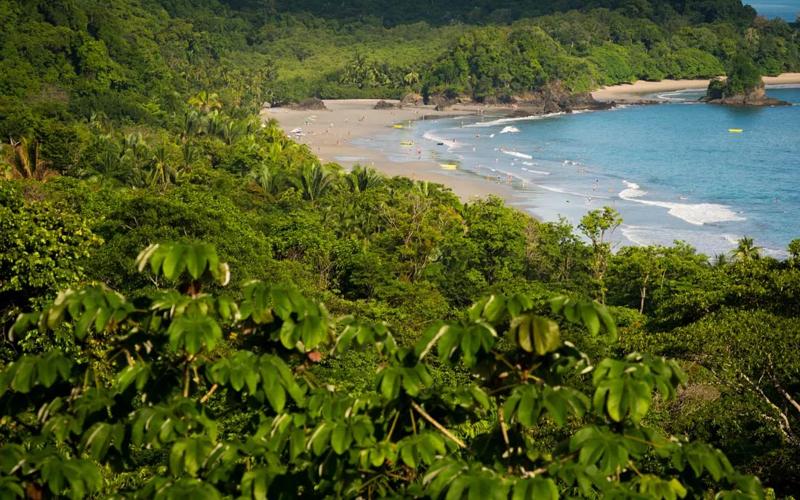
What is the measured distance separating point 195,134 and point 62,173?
60.9 ft

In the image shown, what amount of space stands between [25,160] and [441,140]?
47.7 m

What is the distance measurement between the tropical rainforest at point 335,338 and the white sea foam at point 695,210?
14.5 m

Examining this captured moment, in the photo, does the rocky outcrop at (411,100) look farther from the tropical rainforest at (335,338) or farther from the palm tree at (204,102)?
A: the tropical rainforest at (335,338)

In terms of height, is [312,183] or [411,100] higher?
[312,183]

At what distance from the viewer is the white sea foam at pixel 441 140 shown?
75375 millimetres

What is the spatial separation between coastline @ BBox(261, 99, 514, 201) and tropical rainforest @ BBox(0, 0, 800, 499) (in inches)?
326

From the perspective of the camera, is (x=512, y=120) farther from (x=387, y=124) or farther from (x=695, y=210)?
(x=695, y=210)

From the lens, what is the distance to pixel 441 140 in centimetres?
7906

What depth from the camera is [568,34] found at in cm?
14238

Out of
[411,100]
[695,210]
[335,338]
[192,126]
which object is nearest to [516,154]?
[695,210]

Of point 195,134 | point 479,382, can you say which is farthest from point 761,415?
point 195,134

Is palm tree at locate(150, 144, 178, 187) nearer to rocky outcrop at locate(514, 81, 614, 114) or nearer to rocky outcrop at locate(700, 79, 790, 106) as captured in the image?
rocky outcrop at locate(514, 81, 614, 114)

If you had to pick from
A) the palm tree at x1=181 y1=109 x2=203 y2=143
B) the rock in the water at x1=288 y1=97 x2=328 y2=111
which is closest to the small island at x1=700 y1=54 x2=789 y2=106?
the rock in the water at x1=288 y1=97 x2=328 y2=111

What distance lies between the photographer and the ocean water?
154 feet
